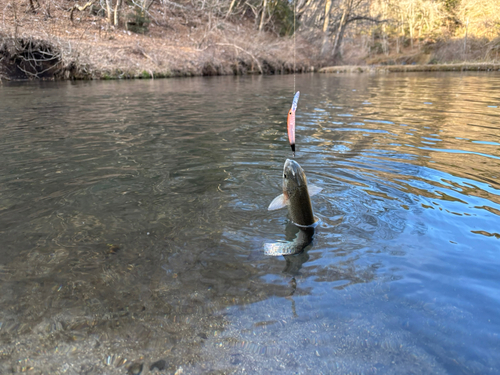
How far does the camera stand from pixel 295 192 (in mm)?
3350

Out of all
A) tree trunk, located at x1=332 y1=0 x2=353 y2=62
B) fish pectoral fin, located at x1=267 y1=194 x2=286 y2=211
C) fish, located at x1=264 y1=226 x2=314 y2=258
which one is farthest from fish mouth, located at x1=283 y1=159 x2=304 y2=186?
tree trunk, located at x1=332 y1=0 x2=353 y2=62

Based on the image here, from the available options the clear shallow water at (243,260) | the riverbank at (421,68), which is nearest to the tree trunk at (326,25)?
the riverbank at (421,68)

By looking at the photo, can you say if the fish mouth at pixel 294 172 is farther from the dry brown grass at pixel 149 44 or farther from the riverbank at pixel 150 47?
the dry brown grass at pixel 149 44

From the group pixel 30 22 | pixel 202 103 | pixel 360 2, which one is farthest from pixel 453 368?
pixel 360 2

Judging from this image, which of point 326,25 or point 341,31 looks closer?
point 326,25

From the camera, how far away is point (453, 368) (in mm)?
2039

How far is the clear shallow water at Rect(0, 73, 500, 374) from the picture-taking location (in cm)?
220

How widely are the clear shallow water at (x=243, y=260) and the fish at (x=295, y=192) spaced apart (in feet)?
1.02

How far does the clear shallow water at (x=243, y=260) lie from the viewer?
7.22 feet

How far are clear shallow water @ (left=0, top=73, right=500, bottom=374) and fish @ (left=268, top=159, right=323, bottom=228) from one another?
1.02 ft

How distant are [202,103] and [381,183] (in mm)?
9241

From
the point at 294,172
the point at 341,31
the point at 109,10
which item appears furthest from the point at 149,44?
the point at 294,172

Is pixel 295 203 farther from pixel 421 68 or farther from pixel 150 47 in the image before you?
pixel 421 68

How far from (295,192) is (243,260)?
2.78 feet
